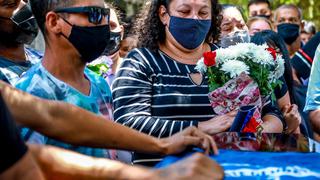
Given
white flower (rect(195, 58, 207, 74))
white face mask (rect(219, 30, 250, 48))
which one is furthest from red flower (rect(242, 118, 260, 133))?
white face mask (rect(219, 30, 250, 48))

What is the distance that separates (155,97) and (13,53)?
1.09 m

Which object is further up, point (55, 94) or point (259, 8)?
point (55, 94)

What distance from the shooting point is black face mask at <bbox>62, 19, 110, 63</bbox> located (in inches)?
128

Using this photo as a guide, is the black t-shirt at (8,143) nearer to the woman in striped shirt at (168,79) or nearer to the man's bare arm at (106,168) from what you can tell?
the man's bare arm at (106,168)

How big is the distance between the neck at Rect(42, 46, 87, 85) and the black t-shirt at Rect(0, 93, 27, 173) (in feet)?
4.35

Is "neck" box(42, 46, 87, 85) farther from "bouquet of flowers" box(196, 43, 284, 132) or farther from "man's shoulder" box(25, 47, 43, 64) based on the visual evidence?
"man's shoulder" box(25, 47, 43, 64)

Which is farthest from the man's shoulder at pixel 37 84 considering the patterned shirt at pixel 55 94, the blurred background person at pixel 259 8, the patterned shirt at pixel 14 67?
the blurred background person at pixel 259 8

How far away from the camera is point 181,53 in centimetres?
403

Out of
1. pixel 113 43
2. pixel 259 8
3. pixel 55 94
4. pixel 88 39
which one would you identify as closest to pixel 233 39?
pixel 113 43

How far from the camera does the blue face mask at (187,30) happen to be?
4016 mm

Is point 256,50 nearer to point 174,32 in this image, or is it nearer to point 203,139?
point 174,32

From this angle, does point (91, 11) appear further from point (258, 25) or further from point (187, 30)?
point (258, 25)

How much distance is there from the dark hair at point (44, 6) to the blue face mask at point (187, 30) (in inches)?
35.7

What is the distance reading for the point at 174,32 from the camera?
405 centimetres
